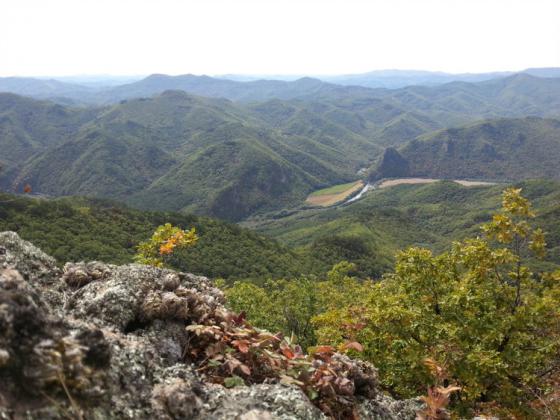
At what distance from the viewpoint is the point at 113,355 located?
754cm

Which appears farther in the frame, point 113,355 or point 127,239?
point 127,239

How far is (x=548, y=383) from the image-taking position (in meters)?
16.7

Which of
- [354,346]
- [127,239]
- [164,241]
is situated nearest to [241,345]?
[354,346]

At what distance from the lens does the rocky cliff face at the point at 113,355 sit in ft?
19.5

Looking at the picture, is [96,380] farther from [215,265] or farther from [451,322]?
[215,265]

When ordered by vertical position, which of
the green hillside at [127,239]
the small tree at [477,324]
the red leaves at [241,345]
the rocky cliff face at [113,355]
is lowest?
the green hillside at [127,239]

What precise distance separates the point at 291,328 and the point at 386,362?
90.4 feet

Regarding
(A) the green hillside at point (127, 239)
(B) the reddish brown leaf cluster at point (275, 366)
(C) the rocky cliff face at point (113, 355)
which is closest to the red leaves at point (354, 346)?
(B) the reddish brown leaf cluster at point (275, 366)

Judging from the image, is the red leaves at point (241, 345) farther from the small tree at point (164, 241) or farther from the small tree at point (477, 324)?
the small tree at point (164, 241)

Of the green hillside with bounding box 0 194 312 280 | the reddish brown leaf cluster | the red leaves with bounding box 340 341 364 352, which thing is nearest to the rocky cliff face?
the reddish brown leaf cluster

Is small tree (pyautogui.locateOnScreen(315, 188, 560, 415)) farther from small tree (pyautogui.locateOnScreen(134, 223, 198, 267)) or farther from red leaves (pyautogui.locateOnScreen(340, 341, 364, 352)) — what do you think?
small tree (pyautogui.locateOnScreen(134, 223, 198, 267))

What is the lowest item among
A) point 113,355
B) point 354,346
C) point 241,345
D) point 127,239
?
point 127,239

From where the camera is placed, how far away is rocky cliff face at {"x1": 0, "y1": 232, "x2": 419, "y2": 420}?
19.5ft

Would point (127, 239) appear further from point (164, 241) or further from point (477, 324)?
point (477, 324)
